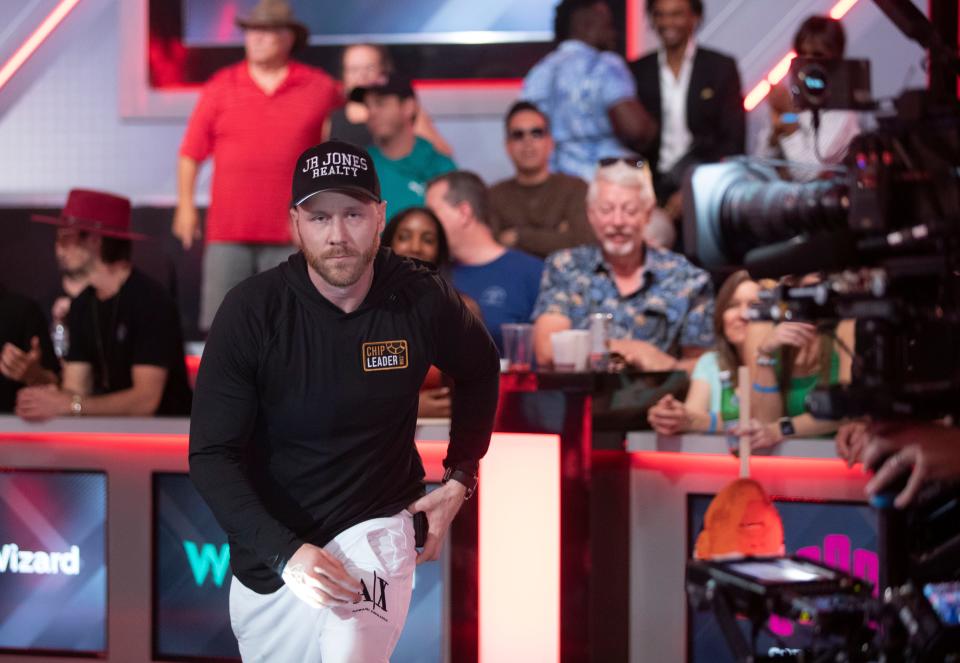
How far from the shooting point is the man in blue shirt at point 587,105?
5523 mm

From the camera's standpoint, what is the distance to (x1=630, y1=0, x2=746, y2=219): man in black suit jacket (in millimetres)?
5484

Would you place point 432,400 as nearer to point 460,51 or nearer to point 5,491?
point 5,491

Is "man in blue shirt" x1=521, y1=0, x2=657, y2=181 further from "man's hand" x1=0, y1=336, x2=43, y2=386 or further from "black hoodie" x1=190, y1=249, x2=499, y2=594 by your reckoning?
"black hoodie" x1=190, y1=249, x2=499, y2=594

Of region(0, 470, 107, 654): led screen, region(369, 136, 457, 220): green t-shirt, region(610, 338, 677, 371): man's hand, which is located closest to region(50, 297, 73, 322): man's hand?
region(0, 470, 107, 654): led screen

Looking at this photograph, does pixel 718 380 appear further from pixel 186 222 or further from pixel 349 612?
pixel 186 222

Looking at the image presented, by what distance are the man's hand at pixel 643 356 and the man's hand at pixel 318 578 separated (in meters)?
2.02

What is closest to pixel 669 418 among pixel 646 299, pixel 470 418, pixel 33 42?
pixel 646 299

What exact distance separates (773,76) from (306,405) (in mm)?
4313

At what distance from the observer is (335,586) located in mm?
2568

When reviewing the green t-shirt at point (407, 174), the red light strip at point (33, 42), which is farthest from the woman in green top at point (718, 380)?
the red light strip at point (33, 42)

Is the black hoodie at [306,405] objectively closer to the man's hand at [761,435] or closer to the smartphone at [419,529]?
the smartphone at [419,529]

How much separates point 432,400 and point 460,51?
3266 mm

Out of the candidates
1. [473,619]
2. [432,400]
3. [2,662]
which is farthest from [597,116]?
[2,662]

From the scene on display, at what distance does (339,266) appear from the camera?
2.74m
